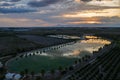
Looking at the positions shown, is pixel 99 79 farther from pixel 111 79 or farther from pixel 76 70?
pixel 76 70

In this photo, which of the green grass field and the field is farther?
the field

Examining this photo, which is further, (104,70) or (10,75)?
(104,70)

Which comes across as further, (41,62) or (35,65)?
(41,62)

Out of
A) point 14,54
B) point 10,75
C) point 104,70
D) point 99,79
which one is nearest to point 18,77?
point 10,75

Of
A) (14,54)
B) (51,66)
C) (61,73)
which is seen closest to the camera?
(61,73)

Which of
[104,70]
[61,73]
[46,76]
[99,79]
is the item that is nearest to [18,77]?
[46,76]

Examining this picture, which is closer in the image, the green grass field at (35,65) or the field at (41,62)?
the green grass field at (35,65)

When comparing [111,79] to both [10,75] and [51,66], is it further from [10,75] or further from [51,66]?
[51,66]

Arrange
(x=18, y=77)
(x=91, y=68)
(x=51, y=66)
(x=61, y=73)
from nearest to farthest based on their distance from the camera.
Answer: (x=18, y=77) < (x=61, y=73) < (x=91, y=68) < (x=51, y=66)

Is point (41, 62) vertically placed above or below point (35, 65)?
below
